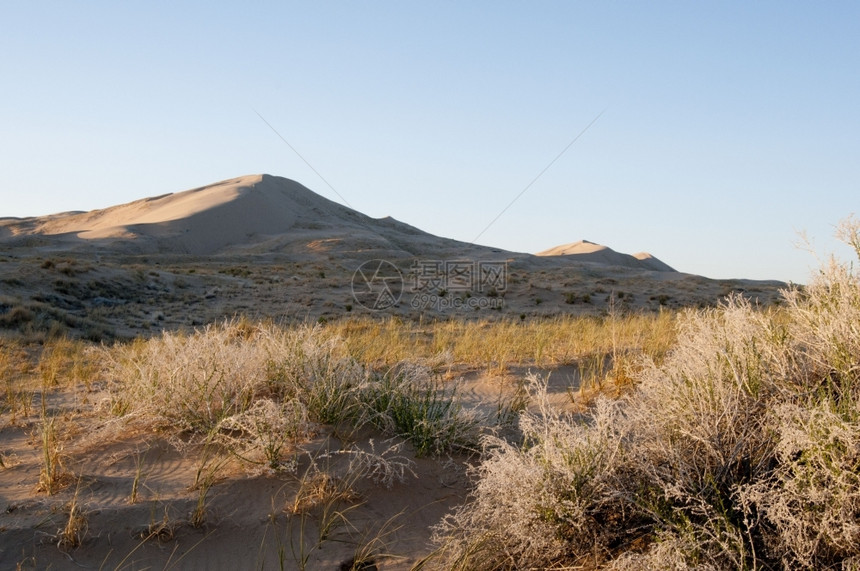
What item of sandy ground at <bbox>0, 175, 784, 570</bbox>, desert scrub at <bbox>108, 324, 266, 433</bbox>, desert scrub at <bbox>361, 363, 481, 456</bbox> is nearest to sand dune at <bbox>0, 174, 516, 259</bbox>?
sandy ground at <bbox>0, 175, 784, 570</bbox>

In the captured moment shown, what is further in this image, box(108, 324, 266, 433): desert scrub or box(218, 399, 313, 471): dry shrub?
box(108, 324, 266, 433): desert scrub

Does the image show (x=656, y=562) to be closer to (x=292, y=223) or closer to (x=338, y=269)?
(x=338, y=269)

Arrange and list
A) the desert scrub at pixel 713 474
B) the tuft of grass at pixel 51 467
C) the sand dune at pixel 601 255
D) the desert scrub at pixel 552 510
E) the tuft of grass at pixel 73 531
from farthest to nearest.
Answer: the sand dune at pixel 601 255, the tuft of grass at pixel 51 467, the tuft of grass at pixel 73 531, the desert scrub at pixel 552 510, the desert scrub at pixel 713 474

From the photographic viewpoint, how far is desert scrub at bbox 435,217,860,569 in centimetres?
259

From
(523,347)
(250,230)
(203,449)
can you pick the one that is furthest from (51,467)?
(250,230)

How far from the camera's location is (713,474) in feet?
9.96

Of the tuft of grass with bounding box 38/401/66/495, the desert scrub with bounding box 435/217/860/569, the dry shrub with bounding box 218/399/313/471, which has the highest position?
the desert scrub with bounding box 435/217/860/569

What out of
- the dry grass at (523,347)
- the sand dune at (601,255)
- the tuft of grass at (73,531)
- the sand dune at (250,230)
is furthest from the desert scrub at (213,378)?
the sand dune at (601,255)

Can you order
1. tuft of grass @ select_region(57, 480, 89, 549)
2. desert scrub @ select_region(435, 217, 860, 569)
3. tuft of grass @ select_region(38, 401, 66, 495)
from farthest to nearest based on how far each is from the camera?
tuft of grass @ select_region(38, 401, 66, 495), tuft of grass @ select_region(57, 480, 89, 549), desert scrub @ select_region(435, 217, 860, 569)

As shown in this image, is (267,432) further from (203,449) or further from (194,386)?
(194,386)

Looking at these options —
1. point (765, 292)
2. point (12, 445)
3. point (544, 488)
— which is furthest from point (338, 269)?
point (544, 488)

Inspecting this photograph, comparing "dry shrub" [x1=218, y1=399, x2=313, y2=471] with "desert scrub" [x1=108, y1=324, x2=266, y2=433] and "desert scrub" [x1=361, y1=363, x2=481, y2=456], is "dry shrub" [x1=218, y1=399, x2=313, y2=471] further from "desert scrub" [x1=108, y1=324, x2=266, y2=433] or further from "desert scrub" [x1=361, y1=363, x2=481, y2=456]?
"desert scrub" [x1=361, y1=363, x2=481, y2=456]

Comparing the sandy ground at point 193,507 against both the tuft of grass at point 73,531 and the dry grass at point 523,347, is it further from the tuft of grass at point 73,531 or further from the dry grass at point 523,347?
the dry grass at point 523,347

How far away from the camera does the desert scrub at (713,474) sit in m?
2.59
